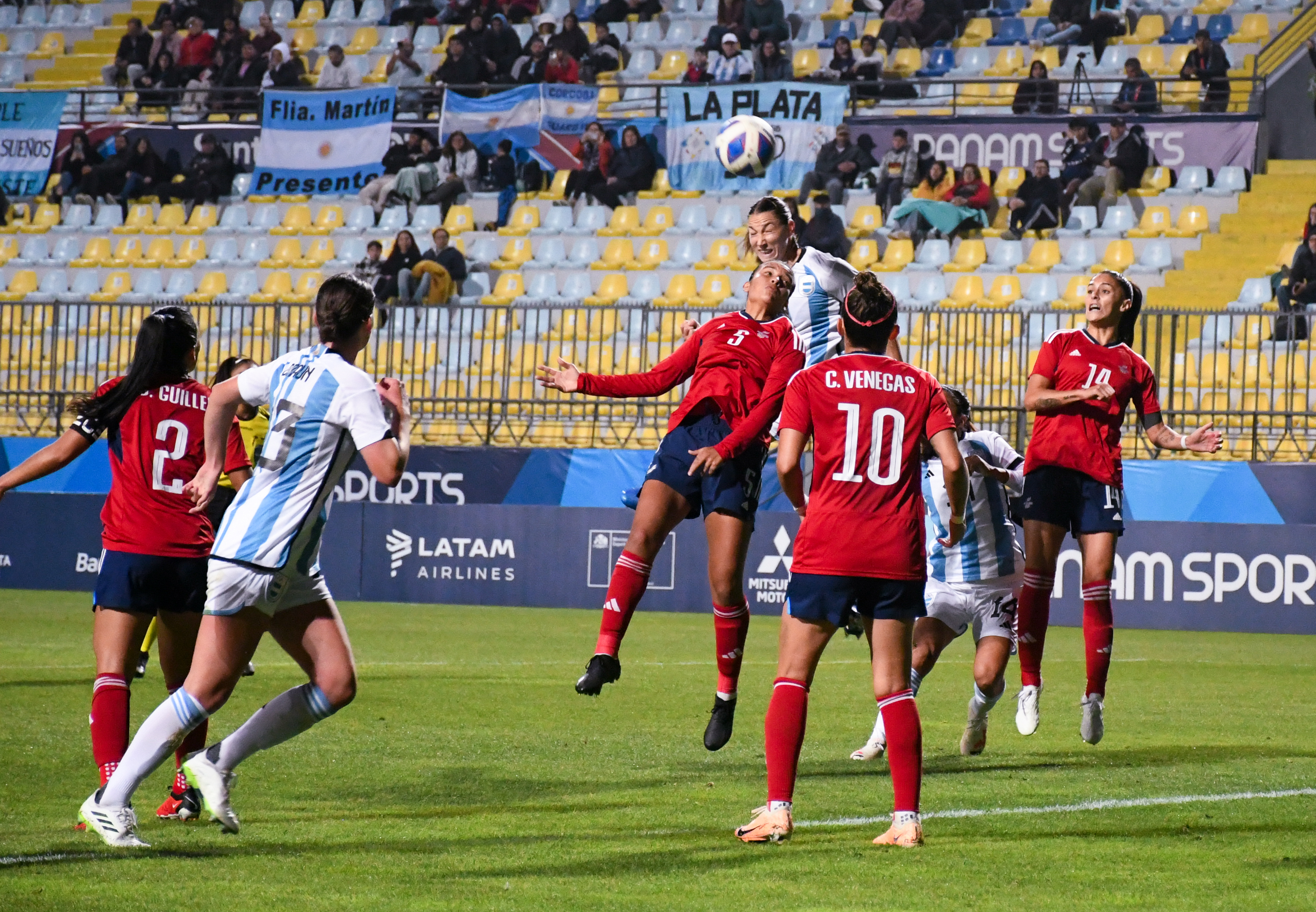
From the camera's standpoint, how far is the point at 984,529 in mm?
8867

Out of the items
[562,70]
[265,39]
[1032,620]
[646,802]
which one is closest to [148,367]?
[646,802]

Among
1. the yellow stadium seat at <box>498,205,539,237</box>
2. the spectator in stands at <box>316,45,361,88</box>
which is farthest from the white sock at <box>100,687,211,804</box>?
the spectator in stands at <box>316,45,361,88</box>

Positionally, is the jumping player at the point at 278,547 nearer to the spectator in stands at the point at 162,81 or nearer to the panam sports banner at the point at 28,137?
the panam sports banner at the point at 28,137

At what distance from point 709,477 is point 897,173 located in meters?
16.2

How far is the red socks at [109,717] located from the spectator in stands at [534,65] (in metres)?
20.9

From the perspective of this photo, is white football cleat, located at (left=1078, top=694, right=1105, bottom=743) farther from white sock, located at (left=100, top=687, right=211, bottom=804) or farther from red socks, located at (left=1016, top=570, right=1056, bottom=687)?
white sock, located at (left=100, top=687, right=211, bottom=804)

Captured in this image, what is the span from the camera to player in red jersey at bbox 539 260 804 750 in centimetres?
805

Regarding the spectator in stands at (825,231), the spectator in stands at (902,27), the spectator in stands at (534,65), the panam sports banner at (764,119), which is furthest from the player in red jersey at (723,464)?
the spectator in stands at (534,65)

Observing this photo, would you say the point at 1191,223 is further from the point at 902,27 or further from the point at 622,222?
the point at 622,222

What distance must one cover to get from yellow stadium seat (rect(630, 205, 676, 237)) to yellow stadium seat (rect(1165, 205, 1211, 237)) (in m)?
6.84

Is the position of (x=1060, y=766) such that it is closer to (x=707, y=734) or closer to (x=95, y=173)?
(x=707, y=734)

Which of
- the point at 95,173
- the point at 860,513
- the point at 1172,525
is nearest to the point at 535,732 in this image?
the point at 860,513

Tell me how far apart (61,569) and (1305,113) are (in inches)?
682

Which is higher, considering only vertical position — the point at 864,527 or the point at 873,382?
the point at 873,382
